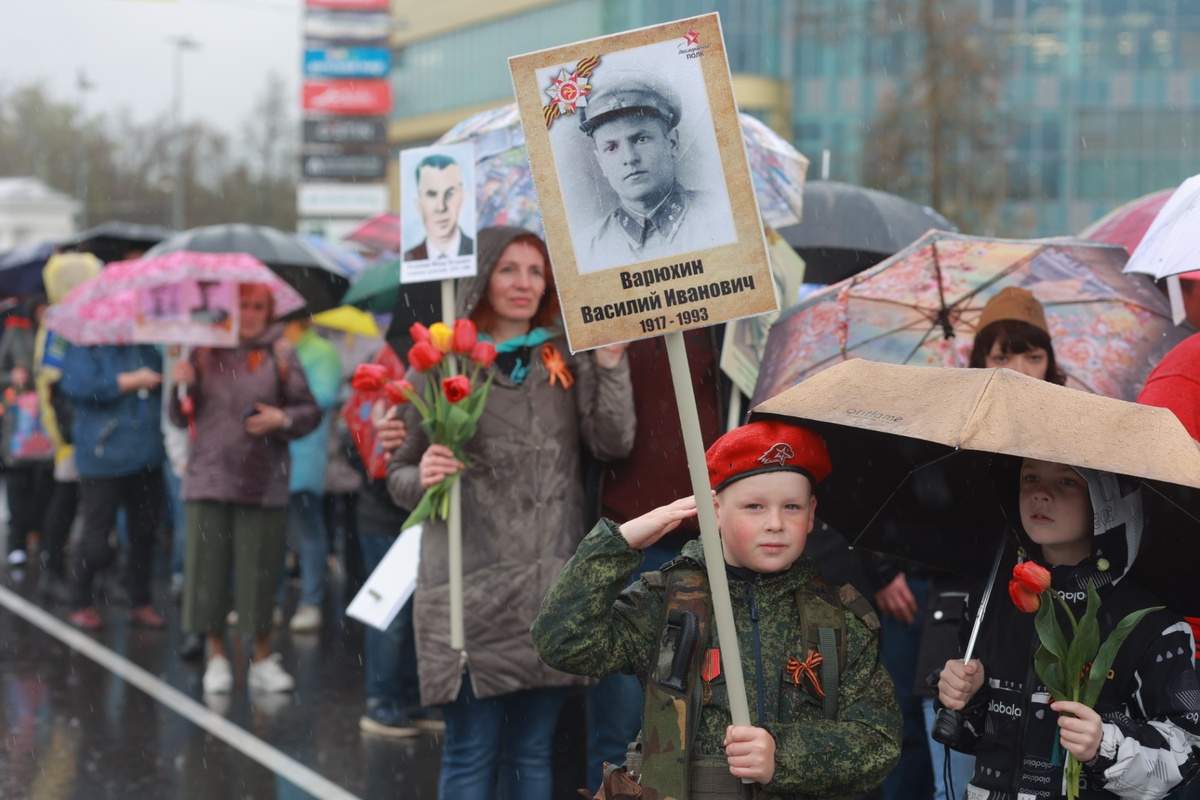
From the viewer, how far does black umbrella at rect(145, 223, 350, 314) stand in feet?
28.7

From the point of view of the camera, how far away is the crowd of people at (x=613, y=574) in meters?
3.29

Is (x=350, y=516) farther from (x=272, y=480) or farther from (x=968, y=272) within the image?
(x=968, y=272)

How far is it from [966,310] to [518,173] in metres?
1.94

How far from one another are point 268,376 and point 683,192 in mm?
5245

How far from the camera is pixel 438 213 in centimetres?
531

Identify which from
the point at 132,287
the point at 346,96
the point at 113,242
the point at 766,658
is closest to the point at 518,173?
the point at 132,287

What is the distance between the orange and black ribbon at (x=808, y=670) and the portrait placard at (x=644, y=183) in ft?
2.57

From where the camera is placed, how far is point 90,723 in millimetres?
7480

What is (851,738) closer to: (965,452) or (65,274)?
(965,452)

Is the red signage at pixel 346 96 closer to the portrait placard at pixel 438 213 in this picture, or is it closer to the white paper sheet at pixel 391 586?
the white paper sheet at pixel 391 586

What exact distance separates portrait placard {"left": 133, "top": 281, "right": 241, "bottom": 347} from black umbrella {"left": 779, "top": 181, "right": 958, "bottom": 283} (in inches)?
114

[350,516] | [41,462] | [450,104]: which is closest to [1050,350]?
[350,516]

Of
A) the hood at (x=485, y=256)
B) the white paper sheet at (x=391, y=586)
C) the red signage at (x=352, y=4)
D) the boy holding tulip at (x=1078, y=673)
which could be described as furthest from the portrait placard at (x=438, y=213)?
the red signage at (x=352, y=4)

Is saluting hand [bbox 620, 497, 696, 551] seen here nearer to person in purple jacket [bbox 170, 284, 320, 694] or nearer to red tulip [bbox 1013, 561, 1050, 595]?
red tulip [bbox 1013, 561, 1050, 595]
